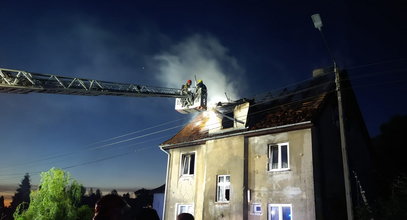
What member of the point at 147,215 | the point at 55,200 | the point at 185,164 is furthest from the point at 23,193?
the point at 147,215

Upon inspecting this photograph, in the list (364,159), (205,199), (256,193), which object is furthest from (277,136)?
(364,159)

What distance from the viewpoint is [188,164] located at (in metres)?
21.5

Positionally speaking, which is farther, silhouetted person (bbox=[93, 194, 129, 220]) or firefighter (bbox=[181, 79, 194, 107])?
firefighter (bbox=[181, 79, 194, 107])

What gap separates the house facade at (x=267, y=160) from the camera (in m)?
15.7

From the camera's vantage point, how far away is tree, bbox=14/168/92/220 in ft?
79.6

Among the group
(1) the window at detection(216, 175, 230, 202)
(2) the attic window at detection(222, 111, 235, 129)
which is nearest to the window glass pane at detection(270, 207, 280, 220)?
(1) the window at detection(216, 175, 230, 202)

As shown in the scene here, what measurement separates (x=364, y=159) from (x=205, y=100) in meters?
12.5

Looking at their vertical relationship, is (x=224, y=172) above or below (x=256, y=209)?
above

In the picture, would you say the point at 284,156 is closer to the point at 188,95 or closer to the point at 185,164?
the point at 185,164

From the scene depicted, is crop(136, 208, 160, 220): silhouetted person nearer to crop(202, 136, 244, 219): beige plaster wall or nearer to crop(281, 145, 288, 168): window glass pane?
crop(281, 145, 288, 168): window glass pane

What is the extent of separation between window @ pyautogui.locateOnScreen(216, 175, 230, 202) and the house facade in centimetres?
6

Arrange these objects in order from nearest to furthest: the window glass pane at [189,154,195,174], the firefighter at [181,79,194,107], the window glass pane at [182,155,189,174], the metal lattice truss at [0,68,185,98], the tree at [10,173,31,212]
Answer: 1. the metal lattice truss at [0,68,185,98]
2. the window glass pane at [189,154,195,174]
3. the window glass pane at [182,155,189,174]
4. the firefighter at [181,79,194,107]
5. the tree at [10,173,31,212]

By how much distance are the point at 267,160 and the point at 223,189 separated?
10.5 ft

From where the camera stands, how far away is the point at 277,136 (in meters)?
17.3
